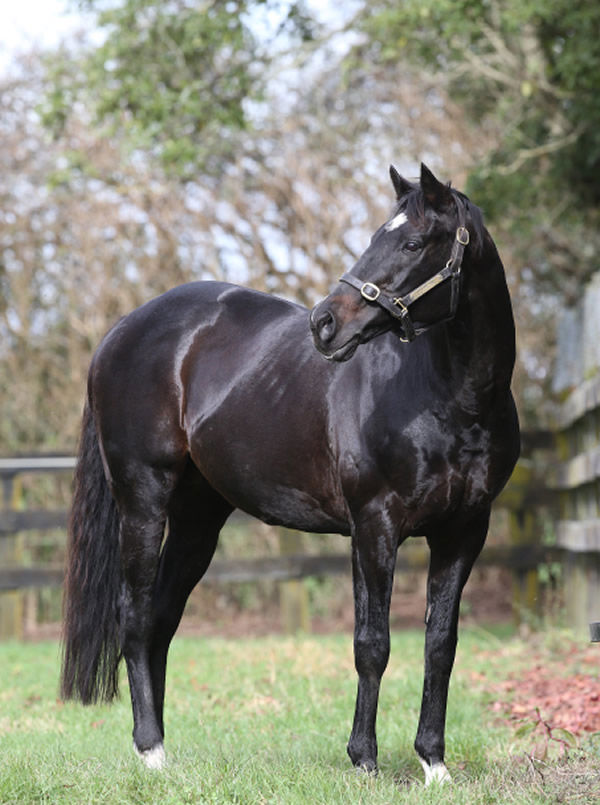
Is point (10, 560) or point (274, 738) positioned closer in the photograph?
point (274, 738)

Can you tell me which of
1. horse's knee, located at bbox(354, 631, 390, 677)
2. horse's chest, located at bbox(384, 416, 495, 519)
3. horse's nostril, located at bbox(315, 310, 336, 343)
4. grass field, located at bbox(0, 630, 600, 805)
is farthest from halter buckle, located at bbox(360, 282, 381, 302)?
grass field, located at bbox(0, 630, 600, 805)

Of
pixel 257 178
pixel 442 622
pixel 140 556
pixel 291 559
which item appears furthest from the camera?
pixel 257 178

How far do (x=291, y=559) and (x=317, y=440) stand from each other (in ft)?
15.7

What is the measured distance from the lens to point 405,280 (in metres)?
3.10

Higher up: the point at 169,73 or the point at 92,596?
the point at 169,73

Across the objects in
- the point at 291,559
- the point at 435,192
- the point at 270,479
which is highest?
the point at 435,192

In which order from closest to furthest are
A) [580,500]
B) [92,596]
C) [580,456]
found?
[92,596] < [580,456] < [580,500]

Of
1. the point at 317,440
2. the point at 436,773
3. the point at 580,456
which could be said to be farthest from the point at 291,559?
the point at 436,773

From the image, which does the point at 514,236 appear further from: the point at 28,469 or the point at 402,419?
the point at 402,419

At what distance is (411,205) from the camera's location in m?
3.15

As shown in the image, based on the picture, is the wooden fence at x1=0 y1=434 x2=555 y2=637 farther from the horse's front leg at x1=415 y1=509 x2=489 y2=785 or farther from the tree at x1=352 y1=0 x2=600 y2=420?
the horse's front leg at x1=415 y1=509 x2=489 y2=785

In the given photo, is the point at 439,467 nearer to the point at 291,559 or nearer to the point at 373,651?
the point at 373,651

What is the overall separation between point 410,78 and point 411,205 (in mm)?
7592

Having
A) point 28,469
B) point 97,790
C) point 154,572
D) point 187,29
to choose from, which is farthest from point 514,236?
point 97,790
